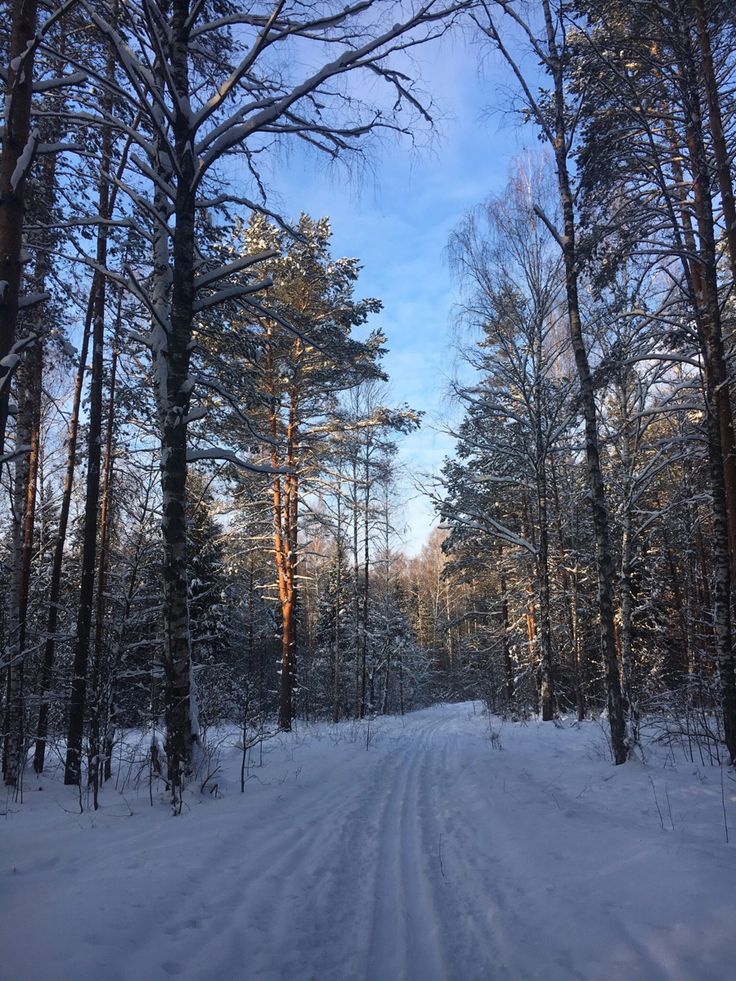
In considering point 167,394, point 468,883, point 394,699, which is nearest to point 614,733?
point 468,883

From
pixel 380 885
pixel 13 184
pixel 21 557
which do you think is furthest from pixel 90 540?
pixel 380 885

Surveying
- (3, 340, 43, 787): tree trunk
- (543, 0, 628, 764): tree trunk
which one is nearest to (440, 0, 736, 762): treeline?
(543, 0, 628, 764): tree trunk

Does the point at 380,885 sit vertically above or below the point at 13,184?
below

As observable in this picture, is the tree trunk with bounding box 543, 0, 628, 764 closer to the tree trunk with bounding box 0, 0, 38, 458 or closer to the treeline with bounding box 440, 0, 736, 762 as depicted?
the treeline with bounding box 440, 0, 736, 762

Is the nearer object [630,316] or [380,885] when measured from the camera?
[380,885]

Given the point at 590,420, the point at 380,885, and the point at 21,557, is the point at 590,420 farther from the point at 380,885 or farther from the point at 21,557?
the point at 21,557

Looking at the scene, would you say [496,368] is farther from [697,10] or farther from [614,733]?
[614,733]

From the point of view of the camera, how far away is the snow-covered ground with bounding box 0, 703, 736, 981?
260 cm

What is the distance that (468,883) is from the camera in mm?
3783

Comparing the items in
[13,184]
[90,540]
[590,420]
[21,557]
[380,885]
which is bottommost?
[380,885]

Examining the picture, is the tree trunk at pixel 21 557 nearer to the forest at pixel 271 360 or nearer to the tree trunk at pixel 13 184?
the forest at pixel 271 360

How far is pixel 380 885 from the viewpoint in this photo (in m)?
3.74

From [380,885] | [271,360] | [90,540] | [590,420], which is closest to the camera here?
[380,885]

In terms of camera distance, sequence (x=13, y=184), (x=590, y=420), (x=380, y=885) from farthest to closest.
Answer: (x=590, y=420)
(x=380, y=885)
(x=13, y=184)
